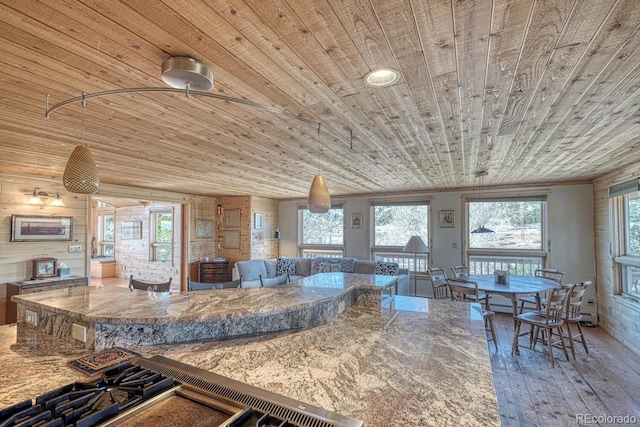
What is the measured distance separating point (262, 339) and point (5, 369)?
107 cm

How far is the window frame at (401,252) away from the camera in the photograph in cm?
646

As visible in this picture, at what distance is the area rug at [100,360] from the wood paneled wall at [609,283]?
542cm

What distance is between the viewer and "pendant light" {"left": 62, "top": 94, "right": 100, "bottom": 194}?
1776 millimetres

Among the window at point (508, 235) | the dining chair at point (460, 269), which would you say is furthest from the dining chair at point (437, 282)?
the window at point (508, 235)

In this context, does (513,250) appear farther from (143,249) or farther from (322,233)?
(143,249)

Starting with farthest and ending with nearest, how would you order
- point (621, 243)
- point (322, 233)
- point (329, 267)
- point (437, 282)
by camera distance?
point (322, 233), point (329, 267), point (437, 282), point (621, 243)

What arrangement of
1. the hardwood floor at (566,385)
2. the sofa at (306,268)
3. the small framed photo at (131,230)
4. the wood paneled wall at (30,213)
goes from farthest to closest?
1. the small framed photo at (131,230)
2. the sofa at (306,268)
3. the wood paneled wall at (30,213)
4. the hardwood floor at (566,385)

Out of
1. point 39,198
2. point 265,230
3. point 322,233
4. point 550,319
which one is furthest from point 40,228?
point 550,319

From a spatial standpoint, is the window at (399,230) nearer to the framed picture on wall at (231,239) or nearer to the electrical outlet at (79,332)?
the framed picture on wall at (231,239)

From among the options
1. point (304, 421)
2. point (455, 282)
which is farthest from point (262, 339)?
point (455, 282)

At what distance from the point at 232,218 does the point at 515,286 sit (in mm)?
5927

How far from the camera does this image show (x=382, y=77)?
5.57 feet

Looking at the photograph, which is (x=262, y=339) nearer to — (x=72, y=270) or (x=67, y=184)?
(x=67, y=184)

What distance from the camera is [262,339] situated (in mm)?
1612
